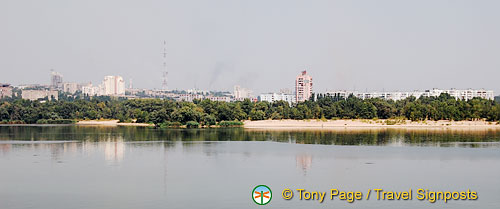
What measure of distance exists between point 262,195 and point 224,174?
7.55 meters

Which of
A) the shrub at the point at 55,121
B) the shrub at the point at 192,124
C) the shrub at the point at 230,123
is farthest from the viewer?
the shrub at the point at 55,121

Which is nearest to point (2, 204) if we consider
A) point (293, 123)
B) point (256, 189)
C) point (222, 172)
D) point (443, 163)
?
point (256, 189)

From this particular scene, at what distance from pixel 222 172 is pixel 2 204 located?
1138 cm

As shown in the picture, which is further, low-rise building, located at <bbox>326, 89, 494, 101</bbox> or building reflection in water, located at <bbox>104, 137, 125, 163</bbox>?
low-rise building, located at <bbox>326, 89, 494, 101</bbox>

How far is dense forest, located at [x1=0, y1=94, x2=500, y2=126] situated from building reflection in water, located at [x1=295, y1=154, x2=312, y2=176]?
46.7 meters

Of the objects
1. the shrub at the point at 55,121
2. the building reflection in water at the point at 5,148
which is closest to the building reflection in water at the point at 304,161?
the building reflection in water at the point at 5,148

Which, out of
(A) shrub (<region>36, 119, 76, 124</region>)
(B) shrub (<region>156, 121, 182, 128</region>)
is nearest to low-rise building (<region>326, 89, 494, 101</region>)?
(A) shrub (<region>36, 119, 76, 124</region>)

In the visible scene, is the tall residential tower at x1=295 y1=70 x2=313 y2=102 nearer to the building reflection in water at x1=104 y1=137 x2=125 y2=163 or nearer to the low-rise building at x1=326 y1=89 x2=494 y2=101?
the low-rise building at x1=326 y1=89 x2=494 y2=101

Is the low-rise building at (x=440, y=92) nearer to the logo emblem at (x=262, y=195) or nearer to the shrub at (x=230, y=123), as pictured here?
the shrub at (x=230, y=123)

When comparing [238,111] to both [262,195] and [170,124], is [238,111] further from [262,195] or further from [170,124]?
[262,195]

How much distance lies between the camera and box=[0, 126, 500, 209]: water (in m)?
21.3

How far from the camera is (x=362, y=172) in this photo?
94.5ft

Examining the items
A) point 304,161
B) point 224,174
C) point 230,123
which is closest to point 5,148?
point 224,174

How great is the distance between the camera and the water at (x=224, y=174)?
2127 centimetres
